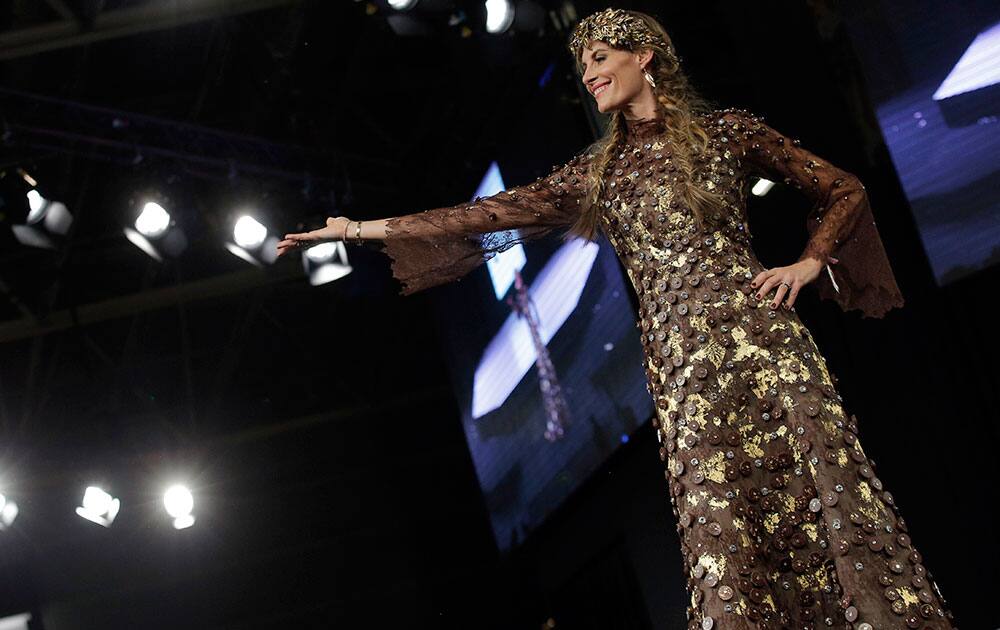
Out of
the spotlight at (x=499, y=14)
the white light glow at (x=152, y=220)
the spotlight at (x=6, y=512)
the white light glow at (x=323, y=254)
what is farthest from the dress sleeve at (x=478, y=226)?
the spotlight at (x=6, y=512)

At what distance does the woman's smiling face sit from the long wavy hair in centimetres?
4

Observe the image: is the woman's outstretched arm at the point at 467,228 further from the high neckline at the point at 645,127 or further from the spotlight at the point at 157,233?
the spotlight at the point at 157,233

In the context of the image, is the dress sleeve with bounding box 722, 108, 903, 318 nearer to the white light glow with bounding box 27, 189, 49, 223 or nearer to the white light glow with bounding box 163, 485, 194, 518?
the white light glow with bounding box 27, 189, 49, 223

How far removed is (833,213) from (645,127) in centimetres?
45

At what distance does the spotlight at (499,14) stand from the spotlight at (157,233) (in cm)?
229

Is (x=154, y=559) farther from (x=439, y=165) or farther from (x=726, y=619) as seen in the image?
(x=726, y=619)

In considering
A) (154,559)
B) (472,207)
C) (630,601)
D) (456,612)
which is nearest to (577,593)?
(630,601)

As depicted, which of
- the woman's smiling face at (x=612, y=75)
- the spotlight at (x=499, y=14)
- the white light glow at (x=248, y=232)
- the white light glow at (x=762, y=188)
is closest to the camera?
the woman's smiling face at (x=612, y=75)

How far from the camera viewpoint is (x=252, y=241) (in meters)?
7.65

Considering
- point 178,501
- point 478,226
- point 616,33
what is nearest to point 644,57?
point 616,33

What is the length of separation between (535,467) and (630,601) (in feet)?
3.03

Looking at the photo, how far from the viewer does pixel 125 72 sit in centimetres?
778

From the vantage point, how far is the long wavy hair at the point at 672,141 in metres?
2.62

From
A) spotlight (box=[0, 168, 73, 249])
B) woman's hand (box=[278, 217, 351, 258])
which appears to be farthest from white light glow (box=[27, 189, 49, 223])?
woman's hand (box=[278, 217, 351, 258])
